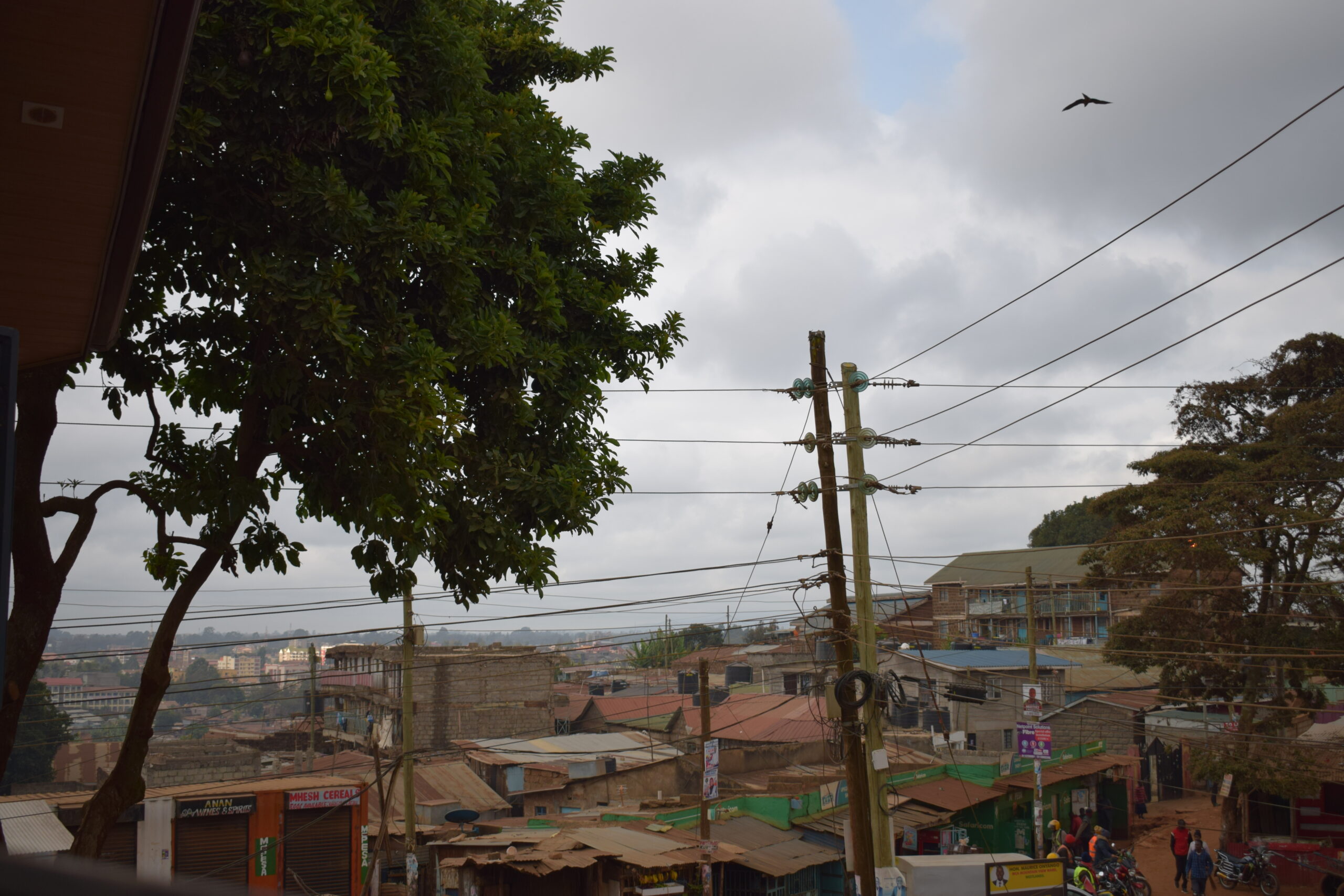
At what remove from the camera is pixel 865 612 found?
15164 mm

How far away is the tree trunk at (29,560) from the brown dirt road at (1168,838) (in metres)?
28.3

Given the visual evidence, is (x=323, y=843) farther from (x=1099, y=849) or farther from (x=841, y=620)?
(x=1099, y=849)

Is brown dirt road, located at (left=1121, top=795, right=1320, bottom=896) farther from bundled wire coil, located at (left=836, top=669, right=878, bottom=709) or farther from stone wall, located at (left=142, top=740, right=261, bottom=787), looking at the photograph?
stone wall, located at (left=142, top=740, right=261, bottom=787)

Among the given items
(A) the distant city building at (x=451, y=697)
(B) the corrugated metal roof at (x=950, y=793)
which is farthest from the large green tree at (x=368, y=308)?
(A) the distant city building at (x=451, y=697)

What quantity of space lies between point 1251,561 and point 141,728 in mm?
28601

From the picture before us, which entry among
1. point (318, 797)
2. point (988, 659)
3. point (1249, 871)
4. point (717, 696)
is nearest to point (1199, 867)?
point (1249, 871)

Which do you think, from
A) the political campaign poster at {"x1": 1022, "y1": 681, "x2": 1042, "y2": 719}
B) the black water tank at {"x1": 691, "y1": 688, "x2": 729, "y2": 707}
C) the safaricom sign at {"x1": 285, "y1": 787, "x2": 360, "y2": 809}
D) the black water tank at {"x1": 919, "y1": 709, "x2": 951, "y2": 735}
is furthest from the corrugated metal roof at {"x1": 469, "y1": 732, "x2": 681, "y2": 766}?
the political campaign poster at {"x1": 1022, "y1": 681, "x2": 1042, "y2": 719}

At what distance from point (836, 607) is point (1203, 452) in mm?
19576

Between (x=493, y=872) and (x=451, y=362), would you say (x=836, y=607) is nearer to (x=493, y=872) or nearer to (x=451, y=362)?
(x=451, y=362)

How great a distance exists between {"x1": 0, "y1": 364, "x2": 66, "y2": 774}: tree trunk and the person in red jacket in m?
28.0

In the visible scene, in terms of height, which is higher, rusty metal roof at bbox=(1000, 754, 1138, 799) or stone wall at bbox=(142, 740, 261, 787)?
stone wall at bbox=(142, 740, 261, 787)

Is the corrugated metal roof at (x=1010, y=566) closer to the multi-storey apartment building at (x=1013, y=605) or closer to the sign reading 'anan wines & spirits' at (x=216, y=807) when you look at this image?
the multi-storey apartment building at (x=1013, y=605)

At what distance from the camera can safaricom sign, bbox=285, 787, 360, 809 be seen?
81.8ft

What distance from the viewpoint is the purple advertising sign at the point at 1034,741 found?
24.4m
